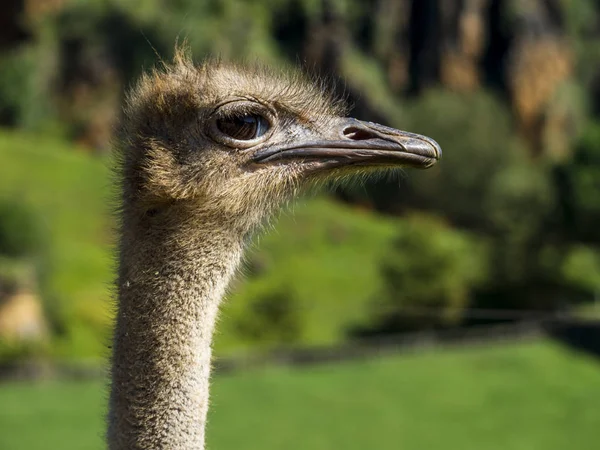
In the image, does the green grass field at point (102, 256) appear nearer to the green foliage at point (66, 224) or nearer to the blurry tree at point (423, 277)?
the green foliage at point (66, 224)

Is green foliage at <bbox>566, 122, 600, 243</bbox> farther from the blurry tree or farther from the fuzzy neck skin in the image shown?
the fuzzy neck skin

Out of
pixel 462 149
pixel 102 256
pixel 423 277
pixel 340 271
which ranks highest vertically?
pixel 462 149

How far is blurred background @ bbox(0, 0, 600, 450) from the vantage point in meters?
19.1

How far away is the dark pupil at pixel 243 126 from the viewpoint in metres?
2.51

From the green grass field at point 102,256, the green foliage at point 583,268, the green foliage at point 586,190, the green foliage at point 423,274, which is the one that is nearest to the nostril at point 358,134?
the green grass field at point 102,256

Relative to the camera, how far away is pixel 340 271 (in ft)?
91.6

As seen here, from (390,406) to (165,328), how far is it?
19091 millimetres

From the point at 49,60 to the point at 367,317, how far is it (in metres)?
14.9

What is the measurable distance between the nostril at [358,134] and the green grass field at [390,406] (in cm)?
1424

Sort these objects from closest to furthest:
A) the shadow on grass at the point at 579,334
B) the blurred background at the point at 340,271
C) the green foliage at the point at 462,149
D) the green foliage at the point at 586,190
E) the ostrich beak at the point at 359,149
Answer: the ostrich beak at the point at 359,149, the blurred background at the point at 340,271, the shadow on grass at the point at 579,334, the green foliage at the point at 586,190, the green foliage at the point at 462,149

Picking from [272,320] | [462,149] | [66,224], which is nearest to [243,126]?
[272,320]

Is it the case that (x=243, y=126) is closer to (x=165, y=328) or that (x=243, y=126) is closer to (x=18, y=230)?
(x=165, y=328)

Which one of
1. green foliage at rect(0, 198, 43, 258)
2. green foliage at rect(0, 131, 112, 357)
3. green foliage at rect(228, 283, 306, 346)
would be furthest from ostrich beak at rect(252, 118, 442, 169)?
green foliage at rect(228, 283, 306, 346)

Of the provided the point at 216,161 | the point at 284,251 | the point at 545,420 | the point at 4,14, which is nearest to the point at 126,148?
the point at 216,161
